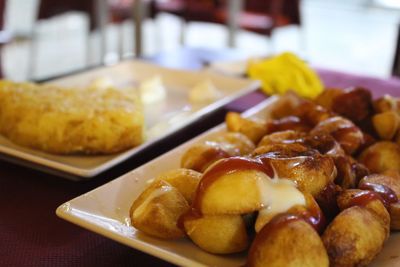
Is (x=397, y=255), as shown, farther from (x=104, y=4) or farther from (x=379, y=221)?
(x=104, y=4)

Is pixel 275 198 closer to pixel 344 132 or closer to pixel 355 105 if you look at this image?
pixel 344 132

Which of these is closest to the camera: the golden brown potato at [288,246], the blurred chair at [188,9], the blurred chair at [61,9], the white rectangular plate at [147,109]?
the golden brown potato at [288,246]

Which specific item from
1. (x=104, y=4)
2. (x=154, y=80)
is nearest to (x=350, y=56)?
(x=104, y=4)

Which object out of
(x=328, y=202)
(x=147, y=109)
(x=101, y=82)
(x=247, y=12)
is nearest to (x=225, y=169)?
(x=328, y=202)

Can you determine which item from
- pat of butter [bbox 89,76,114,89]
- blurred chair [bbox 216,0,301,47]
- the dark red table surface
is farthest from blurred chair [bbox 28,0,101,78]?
the dark red table surface

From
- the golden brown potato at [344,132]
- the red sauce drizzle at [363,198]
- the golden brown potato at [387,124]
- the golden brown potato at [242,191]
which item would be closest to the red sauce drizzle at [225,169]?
the golden brown potato at [242,191]

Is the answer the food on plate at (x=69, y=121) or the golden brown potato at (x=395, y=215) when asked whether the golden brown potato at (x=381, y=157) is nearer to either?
the golden brown potato at (x=395, y=215)
